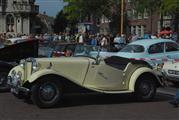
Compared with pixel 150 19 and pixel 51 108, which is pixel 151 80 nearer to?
pixel 51 108

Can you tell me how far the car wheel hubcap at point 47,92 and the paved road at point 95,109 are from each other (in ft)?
0.95

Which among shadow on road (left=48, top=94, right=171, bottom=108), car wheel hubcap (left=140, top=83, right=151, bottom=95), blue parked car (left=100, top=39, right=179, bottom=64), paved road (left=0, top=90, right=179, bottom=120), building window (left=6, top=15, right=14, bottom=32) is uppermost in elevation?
building window (left=6, top=15, right=14, bottom=32)

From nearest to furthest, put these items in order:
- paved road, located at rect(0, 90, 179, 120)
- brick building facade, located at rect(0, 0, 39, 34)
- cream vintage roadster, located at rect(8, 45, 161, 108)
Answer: paved road, located at rect(0, 90, 179, 120)
cream vintage roadster, located at rect(8, 45, 161, 108)
brick building facade, located at rect(0, 0, 39, 34)

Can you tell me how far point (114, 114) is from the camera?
1063cm

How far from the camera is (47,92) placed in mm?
11422

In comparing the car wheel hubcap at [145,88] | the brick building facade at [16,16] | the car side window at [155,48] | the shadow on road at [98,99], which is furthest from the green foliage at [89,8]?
the car wheel hubcap at [145,88]

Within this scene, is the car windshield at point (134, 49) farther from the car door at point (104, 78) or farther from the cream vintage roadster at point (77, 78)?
the car door at point (104, 78)

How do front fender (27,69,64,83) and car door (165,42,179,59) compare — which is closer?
front fender (27,69,64,83)

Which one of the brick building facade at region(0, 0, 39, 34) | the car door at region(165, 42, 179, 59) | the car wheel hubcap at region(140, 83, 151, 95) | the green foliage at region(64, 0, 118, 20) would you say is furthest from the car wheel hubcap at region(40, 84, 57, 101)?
the brick building facade at region(0, 0, 39, 34)

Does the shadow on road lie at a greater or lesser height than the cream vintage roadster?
lesser

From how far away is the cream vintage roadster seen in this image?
11406 millimetres

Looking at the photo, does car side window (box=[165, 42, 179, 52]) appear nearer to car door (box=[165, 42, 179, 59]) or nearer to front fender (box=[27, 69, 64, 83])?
car door (box=[165, 42, 179, 59])

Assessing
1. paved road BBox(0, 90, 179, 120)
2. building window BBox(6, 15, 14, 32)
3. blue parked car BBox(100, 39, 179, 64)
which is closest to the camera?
paved road BBox(0, 90, 179, 120)

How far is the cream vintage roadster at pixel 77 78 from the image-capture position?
11.4 meters
